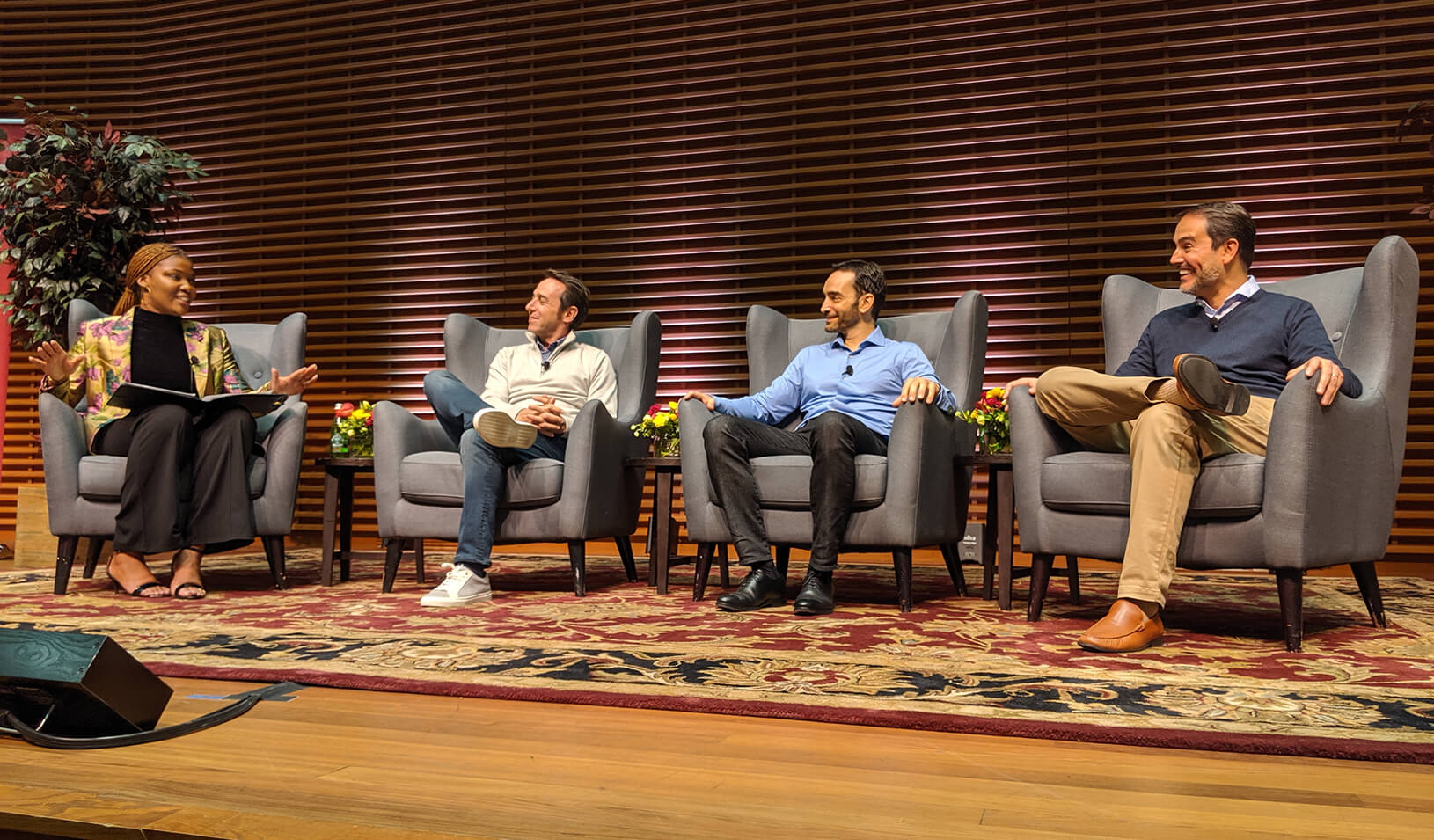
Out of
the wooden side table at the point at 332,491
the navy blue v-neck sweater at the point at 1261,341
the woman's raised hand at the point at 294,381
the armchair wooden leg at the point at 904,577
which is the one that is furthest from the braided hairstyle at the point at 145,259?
the navy blue v-neck sweater at the point at 1261,341

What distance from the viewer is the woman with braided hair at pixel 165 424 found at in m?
3.65

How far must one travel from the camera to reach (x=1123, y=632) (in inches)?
99.8

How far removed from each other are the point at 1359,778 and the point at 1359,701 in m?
0.53

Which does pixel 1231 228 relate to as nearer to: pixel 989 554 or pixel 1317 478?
pixel 1317 478

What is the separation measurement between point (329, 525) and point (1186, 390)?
124 inches

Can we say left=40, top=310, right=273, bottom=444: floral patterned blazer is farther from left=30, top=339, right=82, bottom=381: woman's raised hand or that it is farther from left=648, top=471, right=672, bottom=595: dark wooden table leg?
left=648, top=471, right=672, bottom=595: dark wooden table leg

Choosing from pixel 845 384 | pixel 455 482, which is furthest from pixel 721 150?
pixel 455 482

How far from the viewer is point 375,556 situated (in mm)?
5543

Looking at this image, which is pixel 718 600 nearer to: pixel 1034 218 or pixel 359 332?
pixel 1034 218

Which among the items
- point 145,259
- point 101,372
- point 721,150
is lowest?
point 101,372

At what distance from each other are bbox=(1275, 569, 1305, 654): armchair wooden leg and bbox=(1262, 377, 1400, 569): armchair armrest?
0.04 metres

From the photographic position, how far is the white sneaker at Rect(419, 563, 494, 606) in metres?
3.43

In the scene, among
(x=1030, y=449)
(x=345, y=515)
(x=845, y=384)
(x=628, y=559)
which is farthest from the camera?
(x=345, y=515)

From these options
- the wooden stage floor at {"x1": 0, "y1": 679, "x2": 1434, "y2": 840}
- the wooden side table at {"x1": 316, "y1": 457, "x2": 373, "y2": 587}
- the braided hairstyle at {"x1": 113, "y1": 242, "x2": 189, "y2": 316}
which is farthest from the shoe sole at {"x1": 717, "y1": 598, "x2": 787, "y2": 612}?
the braided hairstyle at {"x1": 113, "y1": 242, "x2": 189, "y2": 316}
